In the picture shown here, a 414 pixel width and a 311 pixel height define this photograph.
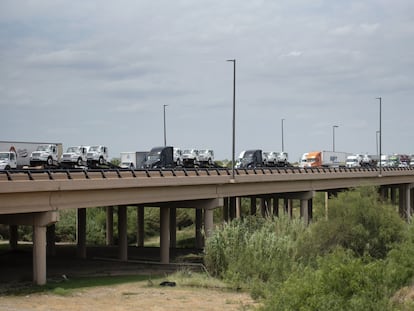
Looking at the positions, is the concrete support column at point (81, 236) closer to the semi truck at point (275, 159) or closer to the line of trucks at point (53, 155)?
the line of trucks at point (53, 155)

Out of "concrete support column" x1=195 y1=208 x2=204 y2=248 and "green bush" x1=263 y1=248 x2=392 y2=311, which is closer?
"green bush" x1=263 y1=248 x2=392 y2=311

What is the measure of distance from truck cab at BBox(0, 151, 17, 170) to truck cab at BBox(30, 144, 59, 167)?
273 inches

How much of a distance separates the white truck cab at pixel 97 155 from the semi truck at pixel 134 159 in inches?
177

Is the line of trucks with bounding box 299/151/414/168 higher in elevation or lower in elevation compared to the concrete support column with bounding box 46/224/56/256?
higher

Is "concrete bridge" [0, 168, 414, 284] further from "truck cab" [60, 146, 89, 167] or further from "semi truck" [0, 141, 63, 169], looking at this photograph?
"semi truck" [0, 141, 63, 169]

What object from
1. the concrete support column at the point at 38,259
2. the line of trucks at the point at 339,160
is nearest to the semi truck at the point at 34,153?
the concrete support column at the point at 38,259

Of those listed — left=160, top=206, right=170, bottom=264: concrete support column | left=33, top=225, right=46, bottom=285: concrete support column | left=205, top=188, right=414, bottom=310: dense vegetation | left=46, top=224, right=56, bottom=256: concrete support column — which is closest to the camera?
left=205, top=188, right=414, bottom=310: dense vegetation

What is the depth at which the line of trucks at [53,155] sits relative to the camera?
5981 cm

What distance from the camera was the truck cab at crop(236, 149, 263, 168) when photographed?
82.6 m

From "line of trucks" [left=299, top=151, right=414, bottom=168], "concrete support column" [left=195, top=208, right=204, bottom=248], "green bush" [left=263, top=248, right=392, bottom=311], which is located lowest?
"concrete support column" [left=195, top=208, right=204, bottom=248]

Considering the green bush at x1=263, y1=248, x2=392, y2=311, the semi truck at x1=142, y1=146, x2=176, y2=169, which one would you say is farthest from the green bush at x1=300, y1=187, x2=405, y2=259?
the semi truck at x1=142, y1=146, x2=176, y2=169

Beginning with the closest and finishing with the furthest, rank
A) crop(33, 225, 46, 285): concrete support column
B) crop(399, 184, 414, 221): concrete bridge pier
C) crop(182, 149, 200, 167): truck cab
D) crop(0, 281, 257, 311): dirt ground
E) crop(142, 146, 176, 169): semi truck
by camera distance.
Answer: crop(0, 281, 257, 311): dirt ground → crop(33, 225, 46, 285): concrete support column → crop(142, 146, 176, 169): semi truck → crop(182, 149, 200, 167): truck cab → crop(399, 184, 414, 221): concrete bridge pier

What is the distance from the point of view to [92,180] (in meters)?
44.4

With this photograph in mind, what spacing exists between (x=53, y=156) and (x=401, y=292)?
37051 mm
